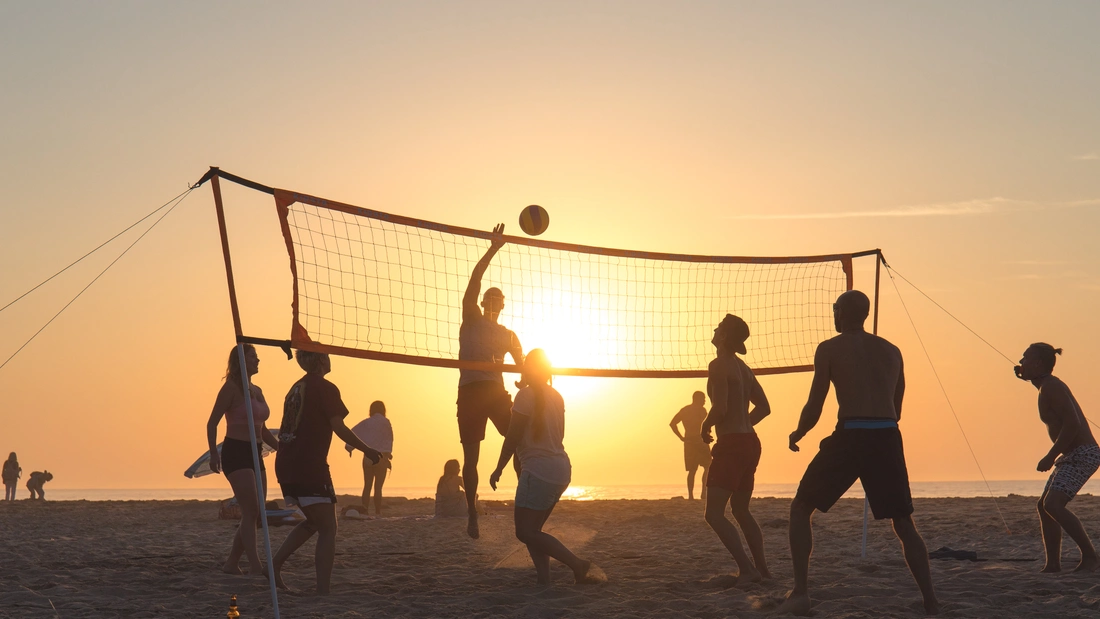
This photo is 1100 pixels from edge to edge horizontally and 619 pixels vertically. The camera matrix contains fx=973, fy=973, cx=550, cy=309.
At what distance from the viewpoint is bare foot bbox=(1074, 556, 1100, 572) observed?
631cm

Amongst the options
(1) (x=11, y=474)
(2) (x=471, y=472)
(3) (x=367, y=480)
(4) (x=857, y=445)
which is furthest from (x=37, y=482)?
(4) (x=857, y=445)

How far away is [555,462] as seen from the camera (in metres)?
5.96

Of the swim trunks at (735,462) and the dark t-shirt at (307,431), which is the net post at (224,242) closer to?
the dark t-shirt at (307,431)

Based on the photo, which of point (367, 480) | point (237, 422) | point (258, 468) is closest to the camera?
point (258, 468)

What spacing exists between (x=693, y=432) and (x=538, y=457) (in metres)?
8.62

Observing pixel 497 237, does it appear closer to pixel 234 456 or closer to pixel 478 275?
pixel 478 275

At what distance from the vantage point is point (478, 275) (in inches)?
281

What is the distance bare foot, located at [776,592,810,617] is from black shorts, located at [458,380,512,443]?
2.81m

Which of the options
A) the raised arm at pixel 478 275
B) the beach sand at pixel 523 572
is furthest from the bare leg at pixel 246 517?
the raised arm at pixel 478 275

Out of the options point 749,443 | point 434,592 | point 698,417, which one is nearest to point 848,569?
point 749,443

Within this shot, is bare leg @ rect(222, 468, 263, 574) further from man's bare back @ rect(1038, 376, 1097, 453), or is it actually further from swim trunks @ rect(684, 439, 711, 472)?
swim trunks @ rect(684, 439, 711, 472)

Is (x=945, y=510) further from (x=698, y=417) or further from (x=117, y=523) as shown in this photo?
(x=117, y=523)

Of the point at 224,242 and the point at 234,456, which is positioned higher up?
the point at 224,242

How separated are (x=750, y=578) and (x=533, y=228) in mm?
3418
